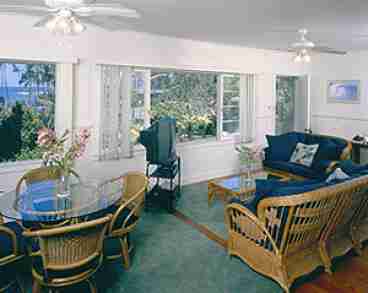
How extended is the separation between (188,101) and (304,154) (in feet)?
7.45

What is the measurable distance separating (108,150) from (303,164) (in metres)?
3.18

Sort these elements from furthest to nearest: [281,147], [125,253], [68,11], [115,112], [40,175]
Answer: [281,147] < [115,112] < [40,175] < [125,253] < [68,11]

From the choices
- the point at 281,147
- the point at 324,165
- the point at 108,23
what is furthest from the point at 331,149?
the point at 108,23

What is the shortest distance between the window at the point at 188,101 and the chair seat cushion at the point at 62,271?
3.02 m

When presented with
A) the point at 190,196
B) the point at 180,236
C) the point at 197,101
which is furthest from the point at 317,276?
the point at 197,101

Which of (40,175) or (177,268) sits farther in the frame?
(40,175)

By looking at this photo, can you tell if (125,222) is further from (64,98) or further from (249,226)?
(64,98)

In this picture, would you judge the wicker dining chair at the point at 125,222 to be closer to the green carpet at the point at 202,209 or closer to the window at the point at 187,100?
the green carpet at the point at 202,209

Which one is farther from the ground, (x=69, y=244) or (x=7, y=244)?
(x=69, y=244)

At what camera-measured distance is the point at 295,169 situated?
5.10 m

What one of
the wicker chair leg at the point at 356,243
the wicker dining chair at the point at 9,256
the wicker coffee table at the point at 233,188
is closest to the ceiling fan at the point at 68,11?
the wicker dining chair at the point at 9,256

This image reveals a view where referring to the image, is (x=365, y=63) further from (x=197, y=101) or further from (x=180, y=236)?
(x=180, y=236)

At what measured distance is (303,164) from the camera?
519cm

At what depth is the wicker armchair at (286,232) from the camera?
8.12 feet
